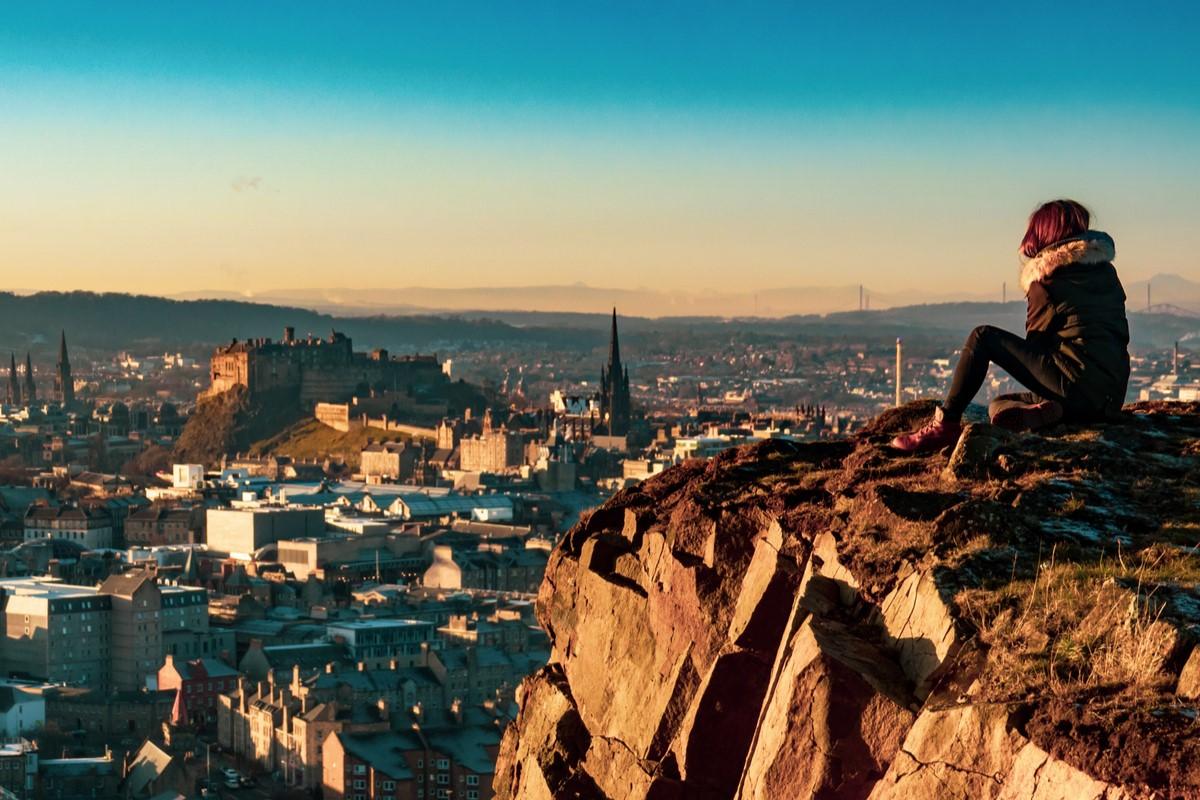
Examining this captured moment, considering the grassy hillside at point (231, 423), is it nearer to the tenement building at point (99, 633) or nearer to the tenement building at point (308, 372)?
the tenement building at point (308, 372)

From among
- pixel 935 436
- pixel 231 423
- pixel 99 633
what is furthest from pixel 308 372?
pixel 935 436

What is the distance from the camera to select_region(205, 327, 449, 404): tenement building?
171 meters

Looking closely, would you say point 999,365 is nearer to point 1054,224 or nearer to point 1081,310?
point 1081,310

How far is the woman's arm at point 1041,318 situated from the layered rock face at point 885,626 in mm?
353

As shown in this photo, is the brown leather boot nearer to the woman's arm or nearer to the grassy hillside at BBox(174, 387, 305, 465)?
the woman's arm

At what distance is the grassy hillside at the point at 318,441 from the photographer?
16112cm

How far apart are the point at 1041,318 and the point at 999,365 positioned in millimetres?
251

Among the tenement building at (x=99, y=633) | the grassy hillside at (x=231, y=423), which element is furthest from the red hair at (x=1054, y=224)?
the grassy hillside at (x=231, y=423)

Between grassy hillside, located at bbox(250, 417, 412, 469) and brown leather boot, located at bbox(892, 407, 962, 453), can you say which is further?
grassy hillside, located at bbox(250, 417, 412, 469)

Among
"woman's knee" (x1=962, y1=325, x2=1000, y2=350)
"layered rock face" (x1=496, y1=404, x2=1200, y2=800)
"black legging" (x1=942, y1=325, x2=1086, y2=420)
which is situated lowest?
"layered rock face" (x1=496, y1=404, x2=1200, y2=800)

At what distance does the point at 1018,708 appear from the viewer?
721 centimetres

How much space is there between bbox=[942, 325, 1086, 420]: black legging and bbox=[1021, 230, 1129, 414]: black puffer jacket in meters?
0.04

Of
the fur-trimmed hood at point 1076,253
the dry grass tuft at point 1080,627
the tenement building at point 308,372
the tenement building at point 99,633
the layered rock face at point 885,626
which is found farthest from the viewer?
the tenement building at point 308,372

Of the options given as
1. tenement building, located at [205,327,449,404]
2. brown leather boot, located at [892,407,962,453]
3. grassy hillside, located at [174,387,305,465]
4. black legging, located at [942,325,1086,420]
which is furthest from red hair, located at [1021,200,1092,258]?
tenement building, located at [205,327,449,404]
